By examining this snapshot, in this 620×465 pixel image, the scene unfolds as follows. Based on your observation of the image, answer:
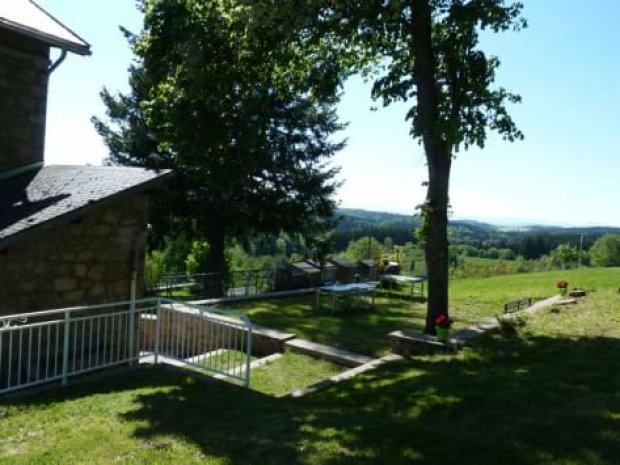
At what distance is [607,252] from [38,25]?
3763 inches

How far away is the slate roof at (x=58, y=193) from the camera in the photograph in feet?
24.7

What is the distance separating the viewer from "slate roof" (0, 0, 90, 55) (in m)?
9.85

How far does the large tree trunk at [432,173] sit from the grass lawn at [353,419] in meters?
2.85

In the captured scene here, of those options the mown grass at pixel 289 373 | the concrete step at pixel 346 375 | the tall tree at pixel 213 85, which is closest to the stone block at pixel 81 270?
the mown grass at pixel 289 373

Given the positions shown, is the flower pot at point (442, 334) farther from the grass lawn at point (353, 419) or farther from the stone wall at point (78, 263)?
the stone wall at point (78, 263)

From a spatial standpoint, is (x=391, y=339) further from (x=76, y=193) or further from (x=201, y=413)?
(x=76, y=193)

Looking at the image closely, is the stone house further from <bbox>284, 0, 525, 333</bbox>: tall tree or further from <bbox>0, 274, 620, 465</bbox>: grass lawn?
<bbox>284, 0, 525, 333</bbox>: tall tree

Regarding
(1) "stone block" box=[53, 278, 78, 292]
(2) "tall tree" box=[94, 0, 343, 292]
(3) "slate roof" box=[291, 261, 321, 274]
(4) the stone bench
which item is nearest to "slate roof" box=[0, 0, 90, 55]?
(2) "tall tree" box=[94, 0, 343, 292]

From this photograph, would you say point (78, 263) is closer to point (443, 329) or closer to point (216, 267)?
point (443, 329)

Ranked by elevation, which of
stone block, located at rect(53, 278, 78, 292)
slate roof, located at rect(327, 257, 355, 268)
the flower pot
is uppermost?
stone block, located at rect(53, 278, 78, 292)

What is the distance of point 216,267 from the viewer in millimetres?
23000

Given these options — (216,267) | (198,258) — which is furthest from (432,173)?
(198,258)

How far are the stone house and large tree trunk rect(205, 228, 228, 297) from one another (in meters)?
Result: 11.2

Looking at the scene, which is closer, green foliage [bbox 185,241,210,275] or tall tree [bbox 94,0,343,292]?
tall tree [bbox 94,0,343,292]
